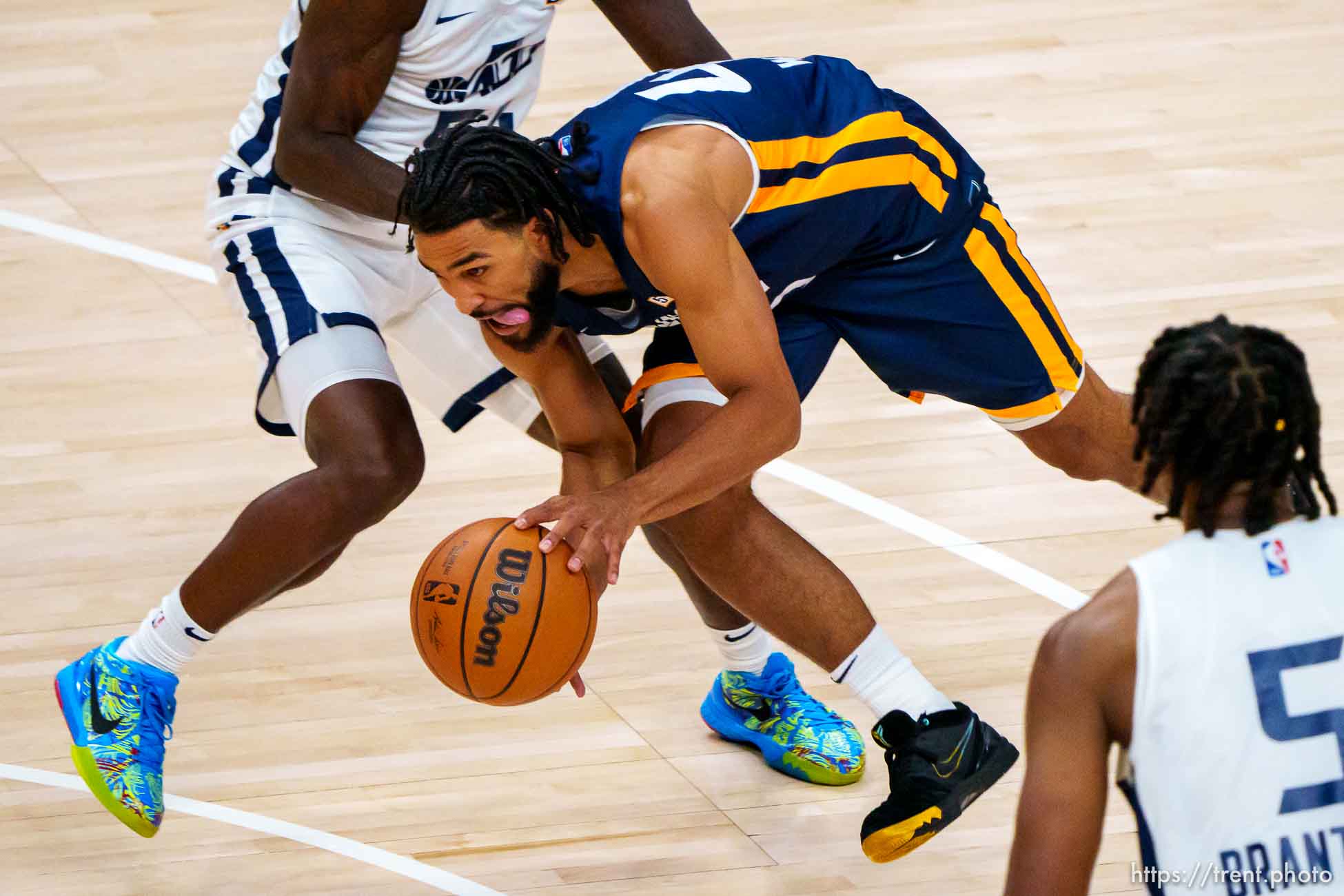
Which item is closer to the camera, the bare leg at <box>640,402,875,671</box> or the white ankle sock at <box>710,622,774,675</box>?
the bare leg at <box>640,402,875,671</box>

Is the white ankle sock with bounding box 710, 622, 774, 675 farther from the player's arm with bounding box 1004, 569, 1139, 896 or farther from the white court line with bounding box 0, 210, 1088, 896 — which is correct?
the player's arm with bounding box 1004, 569, 1139, 896

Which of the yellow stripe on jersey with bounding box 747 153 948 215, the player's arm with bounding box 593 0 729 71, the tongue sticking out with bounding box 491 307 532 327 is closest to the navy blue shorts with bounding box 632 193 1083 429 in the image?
the yellow stripe on jersey with bounding box 747 153 948 215

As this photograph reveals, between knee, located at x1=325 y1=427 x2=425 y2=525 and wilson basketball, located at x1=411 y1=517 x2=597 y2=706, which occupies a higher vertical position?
wilson basketball, located at x1=411 y1=517 x2=597 y2=706

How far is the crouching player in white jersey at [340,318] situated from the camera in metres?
3.81

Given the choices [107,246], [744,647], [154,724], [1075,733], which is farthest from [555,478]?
[1075,733]

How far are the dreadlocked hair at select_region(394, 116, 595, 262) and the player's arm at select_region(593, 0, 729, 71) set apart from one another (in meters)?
0.93

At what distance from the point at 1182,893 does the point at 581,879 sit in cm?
177

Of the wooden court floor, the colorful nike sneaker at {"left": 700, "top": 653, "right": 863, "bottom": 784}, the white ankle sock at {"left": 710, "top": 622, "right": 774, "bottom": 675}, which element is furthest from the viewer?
the white ankle sock at {"left": 710, "top": 622, "right": 774, "bottom": 675}

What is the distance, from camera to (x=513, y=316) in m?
3.40

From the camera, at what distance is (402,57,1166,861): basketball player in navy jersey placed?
3.24 meters

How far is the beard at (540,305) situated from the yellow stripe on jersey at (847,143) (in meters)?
0.44

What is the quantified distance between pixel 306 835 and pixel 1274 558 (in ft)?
7.84

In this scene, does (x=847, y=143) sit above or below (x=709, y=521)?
above

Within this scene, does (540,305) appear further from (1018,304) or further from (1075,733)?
(1075,733)
